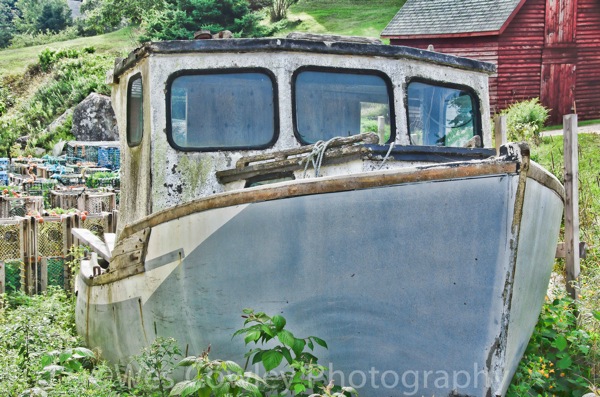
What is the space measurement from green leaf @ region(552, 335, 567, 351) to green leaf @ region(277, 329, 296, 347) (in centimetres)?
283

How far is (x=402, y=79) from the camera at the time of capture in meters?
6.36

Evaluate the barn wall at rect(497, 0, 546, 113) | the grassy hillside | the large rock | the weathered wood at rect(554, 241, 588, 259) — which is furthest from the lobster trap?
the grassy hillside

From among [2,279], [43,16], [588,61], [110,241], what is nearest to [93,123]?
[588,61]

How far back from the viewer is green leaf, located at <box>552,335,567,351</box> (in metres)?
6.55

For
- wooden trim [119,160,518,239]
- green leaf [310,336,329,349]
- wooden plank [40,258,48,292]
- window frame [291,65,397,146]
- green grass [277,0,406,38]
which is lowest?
wooden plank [40,258,48,292]

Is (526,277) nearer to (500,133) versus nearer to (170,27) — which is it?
(500,133)

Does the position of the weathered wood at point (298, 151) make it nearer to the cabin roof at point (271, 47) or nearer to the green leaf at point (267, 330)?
the cabin roof at point (271, 47)

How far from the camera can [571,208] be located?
8.09m

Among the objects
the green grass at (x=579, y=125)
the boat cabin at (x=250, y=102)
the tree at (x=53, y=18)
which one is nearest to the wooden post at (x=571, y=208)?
the boat cabin at (x=250, y=102)

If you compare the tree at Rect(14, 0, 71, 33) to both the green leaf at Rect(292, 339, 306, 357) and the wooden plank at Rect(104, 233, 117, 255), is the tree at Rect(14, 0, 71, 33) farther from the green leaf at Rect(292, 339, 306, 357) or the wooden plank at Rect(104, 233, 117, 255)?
the green leaf at Rect(292, 339, 306, 357)

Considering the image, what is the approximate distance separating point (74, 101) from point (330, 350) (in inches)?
1238

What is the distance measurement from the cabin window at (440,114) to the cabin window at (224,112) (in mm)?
1128

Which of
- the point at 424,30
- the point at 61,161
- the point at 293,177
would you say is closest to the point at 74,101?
the point at 61,161

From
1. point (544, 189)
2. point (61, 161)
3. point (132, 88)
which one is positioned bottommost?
point (61, 161)
